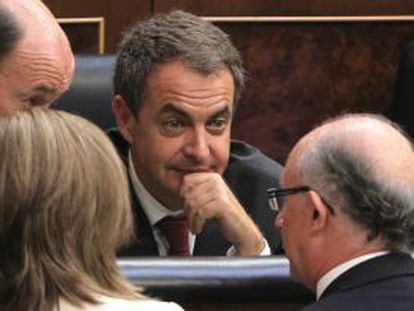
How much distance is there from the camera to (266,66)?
13.6ft

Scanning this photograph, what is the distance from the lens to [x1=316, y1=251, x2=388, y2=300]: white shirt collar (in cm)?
188

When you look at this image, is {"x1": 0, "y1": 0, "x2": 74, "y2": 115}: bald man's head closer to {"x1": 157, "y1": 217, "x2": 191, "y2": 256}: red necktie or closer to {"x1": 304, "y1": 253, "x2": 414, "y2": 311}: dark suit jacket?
{"x1": 157, "y1": 217, "x2": 191, "y2": 256}: red necktie

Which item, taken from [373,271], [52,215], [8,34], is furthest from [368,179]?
[8,34]

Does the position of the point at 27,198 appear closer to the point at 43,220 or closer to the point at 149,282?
the point at 43,220

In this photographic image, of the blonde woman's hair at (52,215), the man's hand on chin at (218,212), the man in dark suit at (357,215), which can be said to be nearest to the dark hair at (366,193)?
the man in dark suit at (357,215)

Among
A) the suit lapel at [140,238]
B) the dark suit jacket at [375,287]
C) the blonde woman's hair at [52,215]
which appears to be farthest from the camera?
the suit lapel at [140,238]

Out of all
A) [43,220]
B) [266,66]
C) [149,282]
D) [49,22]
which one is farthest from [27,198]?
[266,66]

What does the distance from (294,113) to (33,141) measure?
2.60m

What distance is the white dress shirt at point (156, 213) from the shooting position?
2.59 meters

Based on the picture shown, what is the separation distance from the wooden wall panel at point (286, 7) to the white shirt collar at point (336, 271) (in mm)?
2282

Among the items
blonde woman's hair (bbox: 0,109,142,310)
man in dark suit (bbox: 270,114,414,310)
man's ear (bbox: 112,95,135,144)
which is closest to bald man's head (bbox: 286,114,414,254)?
man in dark suit (bbox: 270,114,414,310)

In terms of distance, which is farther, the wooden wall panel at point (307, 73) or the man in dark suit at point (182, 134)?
the wooden wall panel at point (307, 73)

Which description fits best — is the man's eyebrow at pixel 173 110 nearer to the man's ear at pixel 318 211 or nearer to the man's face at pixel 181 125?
the man's face at pixel 181 125

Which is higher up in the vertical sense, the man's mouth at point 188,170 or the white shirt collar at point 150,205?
the man's mouth at point 188,170
